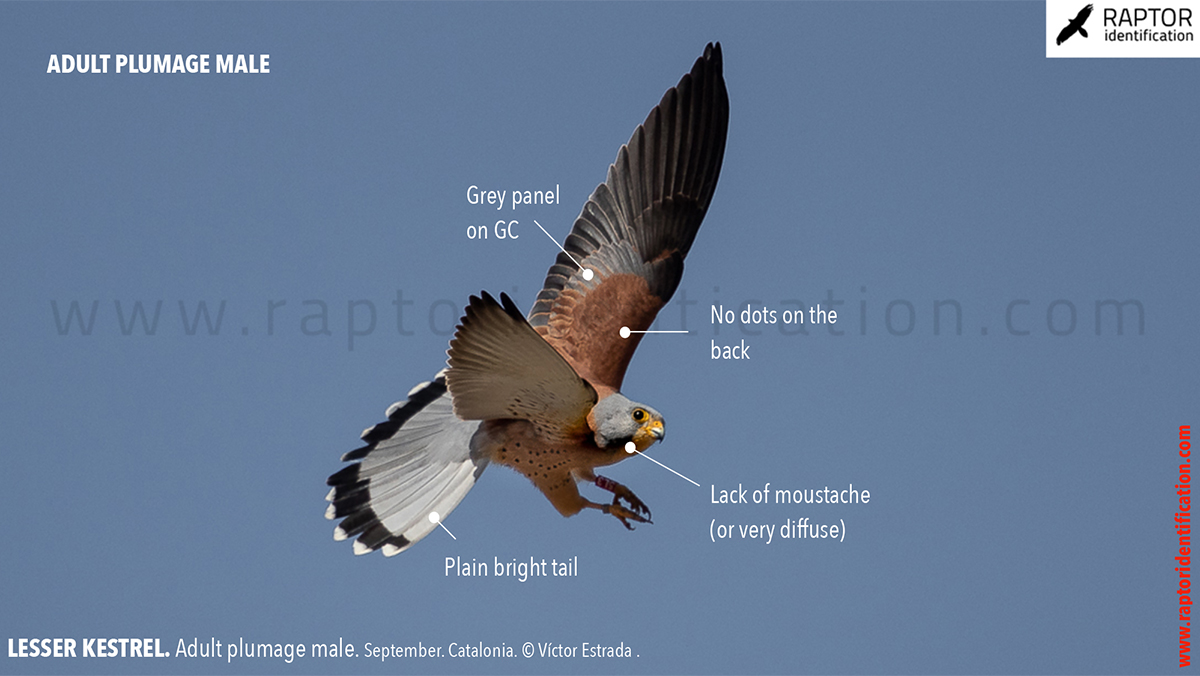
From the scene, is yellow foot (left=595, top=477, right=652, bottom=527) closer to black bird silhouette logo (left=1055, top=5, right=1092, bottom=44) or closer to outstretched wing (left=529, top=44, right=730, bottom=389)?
outstretched wing (left=529, top=44, right=730, bottom=389)

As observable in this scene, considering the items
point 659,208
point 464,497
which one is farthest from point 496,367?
point 659,208

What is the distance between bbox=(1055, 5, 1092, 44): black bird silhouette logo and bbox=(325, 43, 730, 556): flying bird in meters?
2.82

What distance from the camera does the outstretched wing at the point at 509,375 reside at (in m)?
7.04

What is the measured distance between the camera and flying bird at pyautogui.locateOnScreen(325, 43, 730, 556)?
7844mm

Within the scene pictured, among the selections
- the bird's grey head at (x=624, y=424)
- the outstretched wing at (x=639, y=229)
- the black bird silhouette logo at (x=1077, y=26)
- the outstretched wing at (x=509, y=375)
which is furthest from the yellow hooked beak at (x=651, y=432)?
the black bird silhouette logo at (x=1077, y=26)

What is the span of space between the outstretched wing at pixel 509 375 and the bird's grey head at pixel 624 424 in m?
0.11

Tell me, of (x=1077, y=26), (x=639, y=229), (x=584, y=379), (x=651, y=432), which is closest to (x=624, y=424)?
(x=651, y=432)

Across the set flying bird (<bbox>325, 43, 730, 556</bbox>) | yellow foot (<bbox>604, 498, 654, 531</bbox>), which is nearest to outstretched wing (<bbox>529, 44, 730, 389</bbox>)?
flying bird (<bbox>325, 43, 730, 556</bbox>)

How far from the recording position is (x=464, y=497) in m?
8.51

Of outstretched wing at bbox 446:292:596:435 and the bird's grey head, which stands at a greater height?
outstretched wing at bbox 446:292:596:435

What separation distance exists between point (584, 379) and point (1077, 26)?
4.80m

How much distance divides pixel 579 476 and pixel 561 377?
1159mm

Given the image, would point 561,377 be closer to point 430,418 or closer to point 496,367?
point 496,367

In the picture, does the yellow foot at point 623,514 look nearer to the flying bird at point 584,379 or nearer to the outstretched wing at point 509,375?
the flying bird at point 584,379
